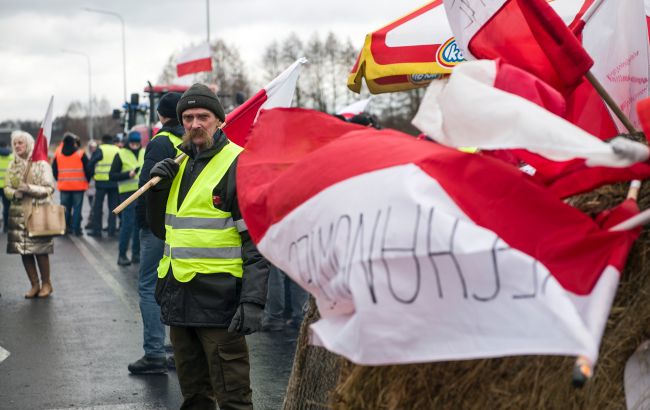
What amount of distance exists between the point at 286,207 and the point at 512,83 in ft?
2.90

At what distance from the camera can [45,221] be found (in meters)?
10.1

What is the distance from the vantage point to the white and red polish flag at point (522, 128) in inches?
101

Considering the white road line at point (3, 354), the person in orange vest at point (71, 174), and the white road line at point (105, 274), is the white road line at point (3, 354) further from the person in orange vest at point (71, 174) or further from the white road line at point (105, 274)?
the person in orange vest at point (71, 174)

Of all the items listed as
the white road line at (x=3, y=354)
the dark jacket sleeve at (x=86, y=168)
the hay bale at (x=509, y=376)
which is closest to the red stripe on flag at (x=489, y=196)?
the hay bale at (x=509, y=376)

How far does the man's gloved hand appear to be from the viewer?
4.56 meters

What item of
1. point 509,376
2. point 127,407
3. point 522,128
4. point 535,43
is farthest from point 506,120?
point 127,407

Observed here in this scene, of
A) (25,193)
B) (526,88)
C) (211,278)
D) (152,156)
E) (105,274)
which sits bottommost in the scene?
(105,274)

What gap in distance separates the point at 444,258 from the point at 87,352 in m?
5.79

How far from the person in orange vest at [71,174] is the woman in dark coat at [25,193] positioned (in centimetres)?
698

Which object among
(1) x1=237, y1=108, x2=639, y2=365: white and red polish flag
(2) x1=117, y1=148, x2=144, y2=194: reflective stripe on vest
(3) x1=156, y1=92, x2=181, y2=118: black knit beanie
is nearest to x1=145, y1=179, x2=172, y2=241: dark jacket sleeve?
(3) x1=156, y1=92, x2=181, y2=118: black knit beanie

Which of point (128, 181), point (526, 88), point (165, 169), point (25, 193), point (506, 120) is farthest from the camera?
point (128, 181)

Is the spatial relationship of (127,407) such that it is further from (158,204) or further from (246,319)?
(246,319)

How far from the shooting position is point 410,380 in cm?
283

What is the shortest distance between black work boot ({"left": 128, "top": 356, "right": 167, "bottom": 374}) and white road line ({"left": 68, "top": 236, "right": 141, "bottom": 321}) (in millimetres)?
2144
